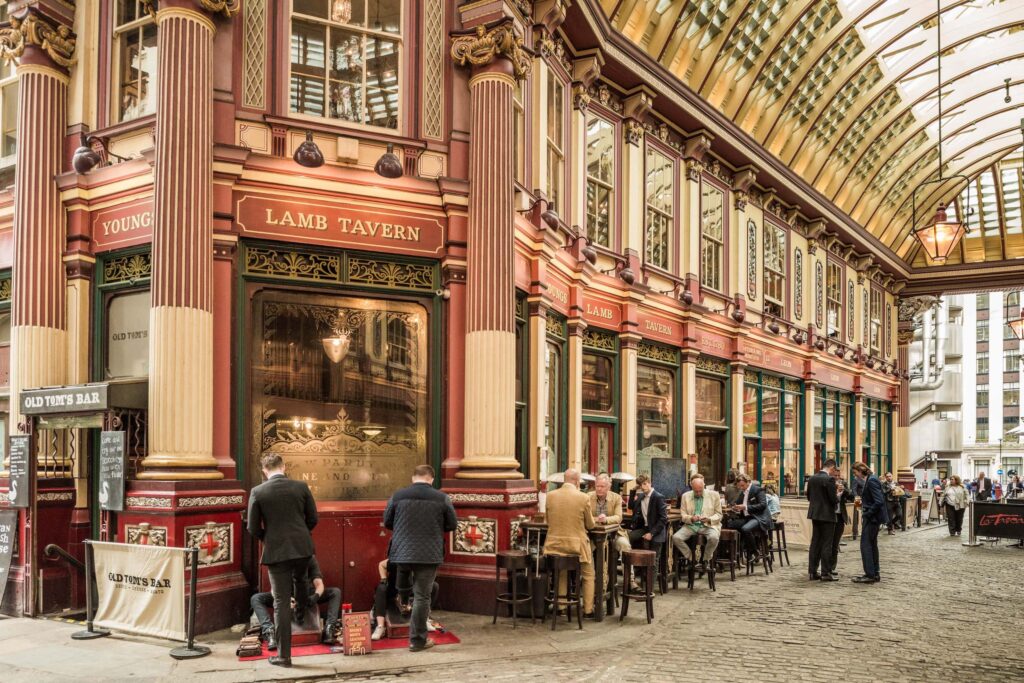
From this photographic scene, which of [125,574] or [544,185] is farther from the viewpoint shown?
[544,185]

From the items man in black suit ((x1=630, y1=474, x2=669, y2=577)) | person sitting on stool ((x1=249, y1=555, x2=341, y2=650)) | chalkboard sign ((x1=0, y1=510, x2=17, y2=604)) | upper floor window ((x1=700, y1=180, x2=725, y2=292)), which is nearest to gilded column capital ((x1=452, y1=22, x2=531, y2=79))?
man in black suit ((x1=630, y1=474, x2=669, y2=577))

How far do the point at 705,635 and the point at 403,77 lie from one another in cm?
728

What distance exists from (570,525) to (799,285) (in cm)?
1744

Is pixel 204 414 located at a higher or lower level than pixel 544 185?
lower

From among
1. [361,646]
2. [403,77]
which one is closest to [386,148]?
[403,77]

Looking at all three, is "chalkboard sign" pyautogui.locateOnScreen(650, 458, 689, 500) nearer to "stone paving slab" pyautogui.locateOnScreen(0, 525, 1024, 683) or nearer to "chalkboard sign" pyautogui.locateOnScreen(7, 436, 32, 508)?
"stone paving slab" pyautogui.locateOnScreen(0, 525, 1024, 683)

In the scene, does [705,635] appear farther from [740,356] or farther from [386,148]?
[740,356]

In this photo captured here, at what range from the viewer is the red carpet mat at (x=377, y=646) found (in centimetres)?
842

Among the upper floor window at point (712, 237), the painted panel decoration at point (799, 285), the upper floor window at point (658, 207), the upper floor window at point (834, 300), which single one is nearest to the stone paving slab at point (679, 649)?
the upper floor window at point (658, 207)

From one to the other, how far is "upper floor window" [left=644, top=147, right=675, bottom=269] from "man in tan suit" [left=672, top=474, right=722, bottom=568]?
571 centimetres

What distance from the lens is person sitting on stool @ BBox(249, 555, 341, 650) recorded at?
8547 mm

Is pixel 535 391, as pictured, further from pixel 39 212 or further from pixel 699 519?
pixel 39 212

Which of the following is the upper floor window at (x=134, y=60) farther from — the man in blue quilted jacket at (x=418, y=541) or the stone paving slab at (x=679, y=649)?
the stone paving slab at (x=679, y=649)

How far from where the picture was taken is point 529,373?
13133 millimetres
